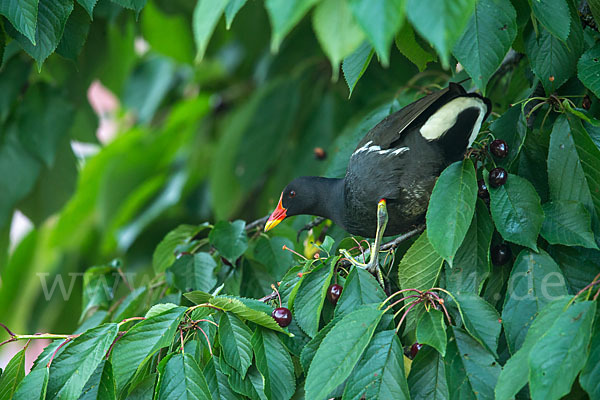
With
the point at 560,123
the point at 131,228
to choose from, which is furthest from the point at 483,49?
the point at 131,228

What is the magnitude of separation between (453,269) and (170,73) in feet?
14.2

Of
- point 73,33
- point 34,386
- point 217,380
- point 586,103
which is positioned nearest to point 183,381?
point 217,380

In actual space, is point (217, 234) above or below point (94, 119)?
below

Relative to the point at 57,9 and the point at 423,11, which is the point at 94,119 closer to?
the point at 57,9

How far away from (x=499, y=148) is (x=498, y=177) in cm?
19

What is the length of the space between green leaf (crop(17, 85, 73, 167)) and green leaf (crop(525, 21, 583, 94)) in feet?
8.49

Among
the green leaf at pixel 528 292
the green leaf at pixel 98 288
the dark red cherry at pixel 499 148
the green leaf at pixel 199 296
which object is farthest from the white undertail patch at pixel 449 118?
the green leaf at pixel 98 288

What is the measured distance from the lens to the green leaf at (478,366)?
5.53 feet

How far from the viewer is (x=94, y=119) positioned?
4281 millimetres

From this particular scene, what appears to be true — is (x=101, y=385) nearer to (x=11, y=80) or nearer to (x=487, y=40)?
(x=487, y=40)

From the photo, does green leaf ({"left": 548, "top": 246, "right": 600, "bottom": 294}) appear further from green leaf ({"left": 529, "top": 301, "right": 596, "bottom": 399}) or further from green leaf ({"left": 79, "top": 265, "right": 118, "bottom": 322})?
green leaf ({"left": 79, "top": 265, "right": 118, "bottom": 322})

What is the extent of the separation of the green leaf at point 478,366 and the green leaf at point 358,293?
27 cm

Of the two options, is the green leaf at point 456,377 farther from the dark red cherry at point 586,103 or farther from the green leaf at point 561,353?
the dark red cherry at point 586,103

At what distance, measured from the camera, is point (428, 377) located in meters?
1.80
